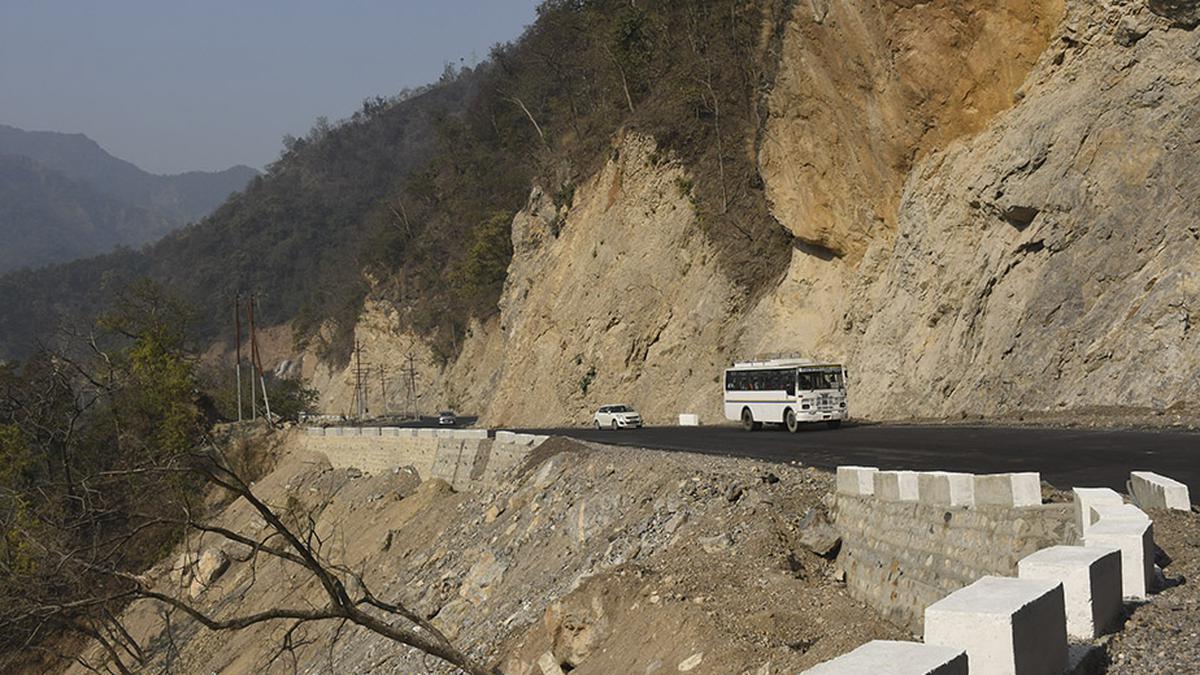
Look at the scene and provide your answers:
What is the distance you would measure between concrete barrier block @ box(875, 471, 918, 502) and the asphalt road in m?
2.68

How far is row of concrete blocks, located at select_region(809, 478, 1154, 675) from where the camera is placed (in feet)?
15.6

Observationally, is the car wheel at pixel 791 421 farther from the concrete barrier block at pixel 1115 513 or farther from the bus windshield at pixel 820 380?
the concrete barrier block at pixel 1115 513

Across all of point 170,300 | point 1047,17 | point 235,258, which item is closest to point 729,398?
point 1047,17

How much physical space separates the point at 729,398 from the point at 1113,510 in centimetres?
2809

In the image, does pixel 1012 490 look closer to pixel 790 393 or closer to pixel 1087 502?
pixel 1087 502

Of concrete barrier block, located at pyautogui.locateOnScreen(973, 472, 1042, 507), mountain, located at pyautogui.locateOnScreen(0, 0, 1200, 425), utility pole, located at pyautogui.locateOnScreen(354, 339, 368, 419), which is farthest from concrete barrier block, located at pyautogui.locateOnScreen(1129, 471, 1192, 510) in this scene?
Result: utility pole, located at pyautogui.locateOnScreen(354, 339, 368, 419)

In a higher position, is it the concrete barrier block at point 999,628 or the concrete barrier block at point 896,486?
the concrete barrier block at point 999,628

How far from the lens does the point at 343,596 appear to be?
7.81 metres

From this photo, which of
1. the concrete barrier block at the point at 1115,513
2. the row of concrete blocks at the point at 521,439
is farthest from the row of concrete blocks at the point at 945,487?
the row of concrete blocks at the point at 521,439

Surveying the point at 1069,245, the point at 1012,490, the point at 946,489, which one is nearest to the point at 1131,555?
the point at 1012,490

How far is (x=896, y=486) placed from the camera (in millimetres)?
14008

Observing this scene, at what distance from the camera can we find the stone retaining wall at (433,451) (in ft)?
110

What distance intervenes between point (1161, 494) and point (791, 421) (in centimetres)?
2187

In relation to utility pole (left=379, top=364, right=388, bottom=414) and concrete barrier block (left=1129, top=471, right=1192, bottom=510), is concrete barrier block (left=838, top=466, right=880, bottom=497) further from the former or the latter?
utility pole (left=379, top=364, right=388, bottom=414)
